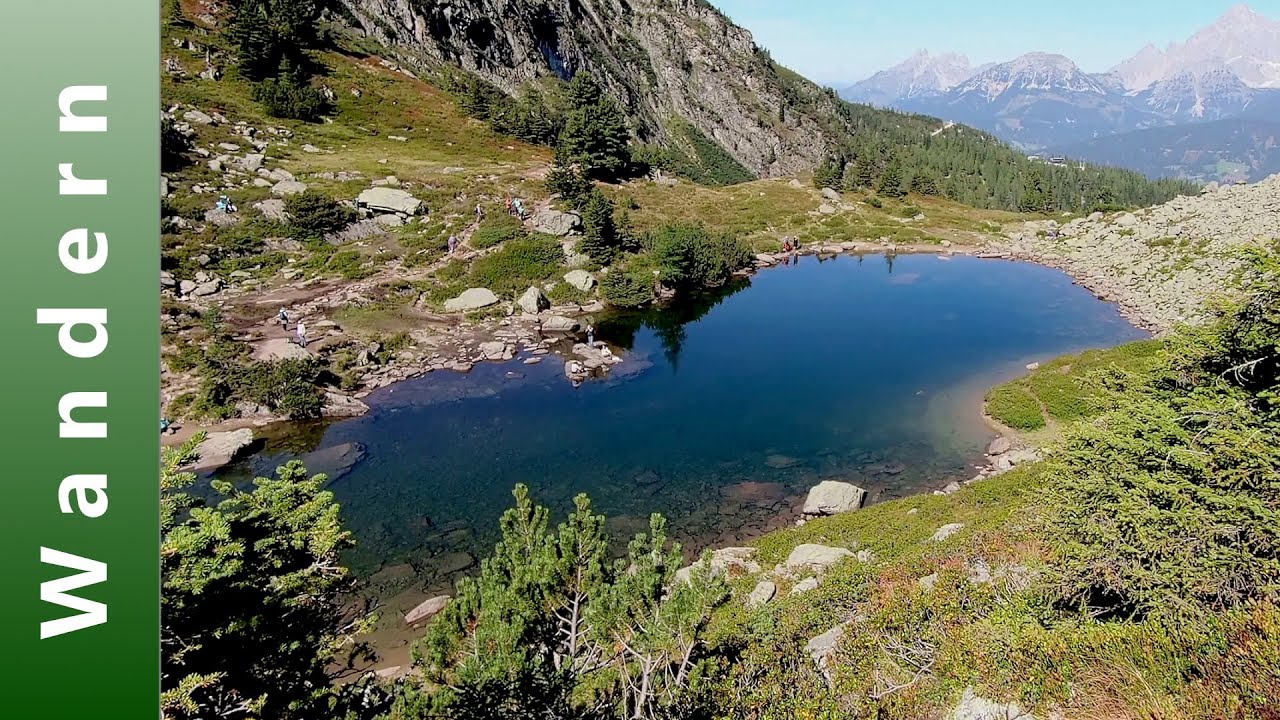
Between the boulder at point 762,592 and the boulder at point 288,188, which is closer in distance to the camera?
the boulder at point 762,592

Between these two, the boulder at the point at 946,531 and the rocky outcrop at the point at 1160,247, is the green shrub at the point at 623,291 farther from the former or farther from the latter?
the rocky outcrop at the point at 1160,247

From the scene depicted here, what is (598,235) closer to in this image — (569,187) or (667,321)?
(569,187)

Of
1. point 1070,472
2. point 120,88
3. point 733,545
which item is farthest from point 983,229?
point 120,88

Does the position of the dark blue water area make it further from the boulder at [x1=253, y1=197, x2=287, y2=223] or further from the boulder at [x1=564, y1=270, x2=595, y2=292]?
the boulder at [x1=253, y1=197, x2=287, y2=223]

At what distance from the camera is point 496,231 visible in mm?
56156

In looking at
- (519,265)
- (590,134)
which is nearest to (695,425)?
(519,265)

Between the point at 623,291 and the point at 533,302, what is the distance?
25.8ft

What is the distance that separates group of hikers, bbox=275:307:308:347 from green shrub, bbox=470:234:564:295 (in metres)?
13.9

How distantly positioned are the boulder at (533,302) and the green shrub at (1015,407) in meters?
32.1

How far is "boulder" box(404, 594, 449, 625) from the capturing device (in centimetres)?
1888

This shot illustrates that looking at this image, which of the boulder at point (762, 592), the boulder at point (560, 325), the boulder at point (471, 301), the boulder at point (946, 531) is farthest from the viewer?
the boulder at point (471, 301)

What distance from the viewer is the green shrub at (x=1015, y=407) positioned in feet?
104

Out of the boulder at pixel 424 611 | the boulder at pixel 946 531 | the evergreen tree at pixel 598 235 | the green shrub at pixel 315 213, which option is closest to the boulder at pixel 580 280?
the evergreen tree at pixel 598 235

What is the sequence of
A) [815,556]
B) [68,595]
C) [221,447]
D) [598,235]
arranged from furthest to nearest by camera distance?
[598,235] < [221,447] < [815,556] < [68,595]
